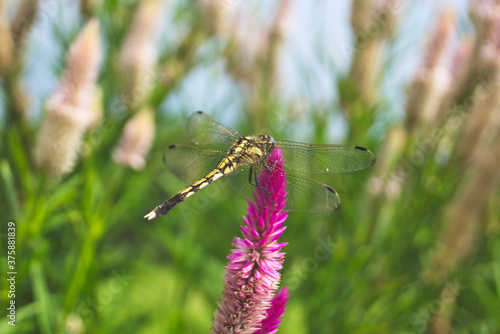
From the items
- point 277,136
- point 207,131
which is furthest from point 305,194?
point 277,136

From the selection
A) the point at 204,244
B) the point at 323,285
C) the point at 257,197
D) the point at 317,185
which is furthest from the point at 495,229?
the point at 257,197

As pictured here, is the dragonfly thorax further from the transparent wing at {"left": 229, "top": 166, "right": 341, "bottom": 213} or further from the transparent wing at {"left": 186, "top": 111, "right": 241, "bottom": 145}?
the transparent wing at {"left": 186, "top": 111, "right": 241, "bottom": 145}

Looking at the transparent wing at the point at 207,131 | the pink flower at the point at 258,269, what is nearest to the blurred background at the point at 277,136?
the transparent wing at the point at 207,131

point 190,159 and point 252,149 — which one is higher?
point 252,149

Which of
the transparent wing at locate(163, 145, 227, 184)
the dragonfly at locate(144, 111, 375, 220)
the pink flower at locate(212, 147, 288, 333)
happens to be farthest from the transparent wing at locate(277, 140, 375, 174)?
the pink flower at locate(212, 147, 288, 333)

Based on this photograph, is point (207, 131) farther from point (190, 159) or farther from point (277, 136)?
point (277, 136)

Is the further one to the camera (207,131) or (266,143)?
(207,131)
